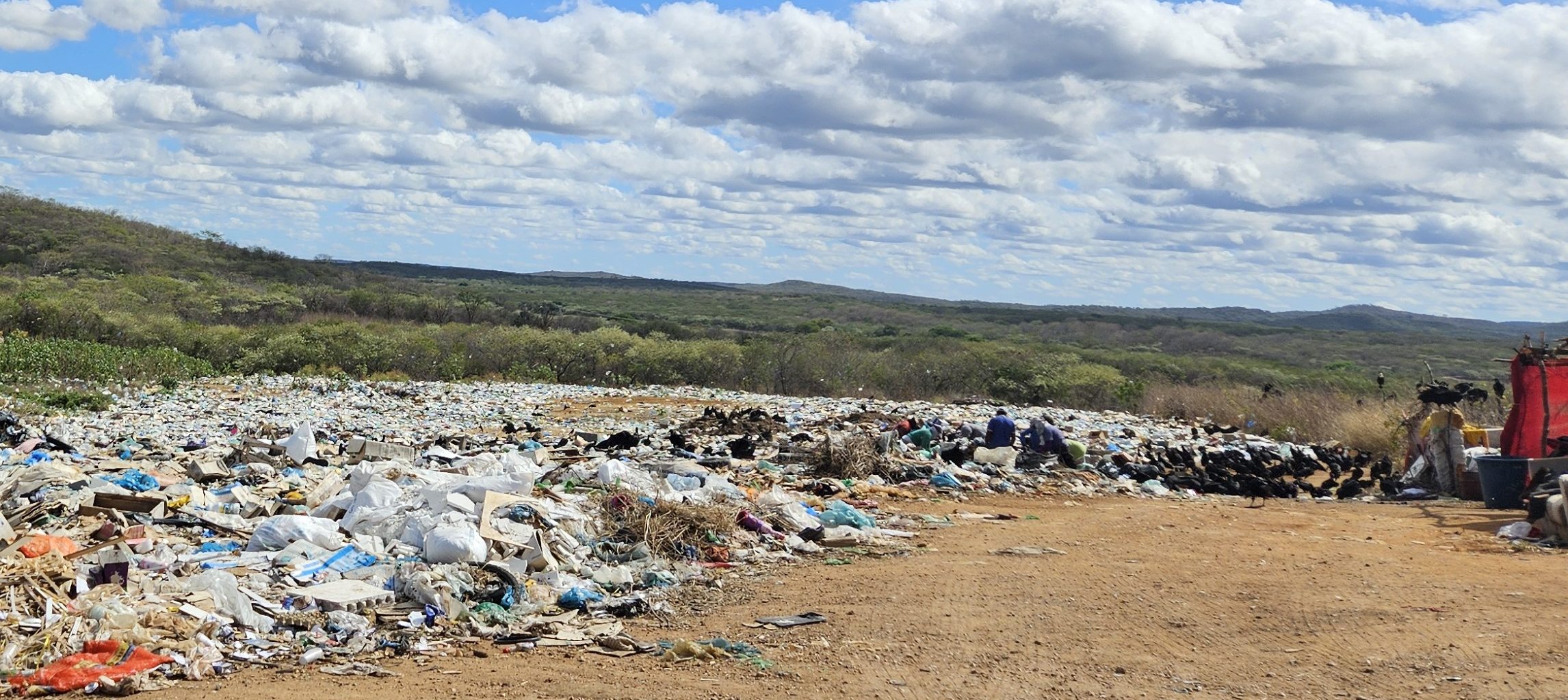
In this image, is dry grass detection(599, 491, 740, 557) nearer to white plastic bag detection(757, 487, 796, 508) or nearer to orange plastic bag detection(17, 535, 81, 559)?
white plastic bag detection(757, 487, 796, 508)

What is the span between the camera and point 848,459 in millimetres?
10984

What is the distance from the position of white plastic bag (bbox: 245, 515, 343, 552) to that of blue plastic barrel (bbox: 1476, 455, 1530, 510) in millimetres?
8065

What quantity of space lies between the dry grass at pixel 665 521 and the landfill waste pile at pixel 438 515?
0.02 metres

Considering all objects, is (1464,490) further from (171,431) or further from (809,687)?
(171,431)

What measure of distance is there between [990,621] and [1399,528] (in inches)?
178

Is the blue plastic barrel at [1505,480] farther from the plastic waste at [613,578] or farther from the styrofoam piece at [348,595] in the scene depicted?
the styrofoam piece at [348,595]

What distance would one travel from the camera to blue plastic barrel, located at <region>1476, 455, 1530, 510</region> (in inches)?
376

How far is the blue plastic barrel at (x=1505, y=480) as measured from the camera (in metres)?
9.54

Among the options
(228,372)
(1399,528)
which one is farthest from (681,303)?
(1399,528)

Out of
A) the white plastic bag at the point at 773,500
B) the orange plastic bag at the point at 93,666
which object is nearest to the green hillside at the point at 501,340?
the white plastic bag at the point at 773,500

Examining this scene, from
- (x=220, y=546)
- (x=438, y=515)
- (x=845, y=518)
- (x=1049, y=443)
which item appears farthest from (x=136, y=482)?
(x=1049, y=443)

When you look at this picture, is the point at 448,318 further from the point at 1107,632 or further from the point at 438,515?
the point at 1107,632

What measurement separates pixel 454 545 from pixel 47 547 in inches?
76.6

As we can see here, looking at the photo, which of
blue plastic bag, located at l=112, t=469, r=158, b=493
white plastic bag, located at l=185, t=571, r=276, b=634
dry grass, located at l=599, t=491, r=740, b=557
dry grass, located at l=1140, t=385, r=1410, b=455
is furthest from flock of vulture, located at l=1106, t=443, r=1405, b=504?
white plastic bag, located at l=185, t=571, r=276, b=634
